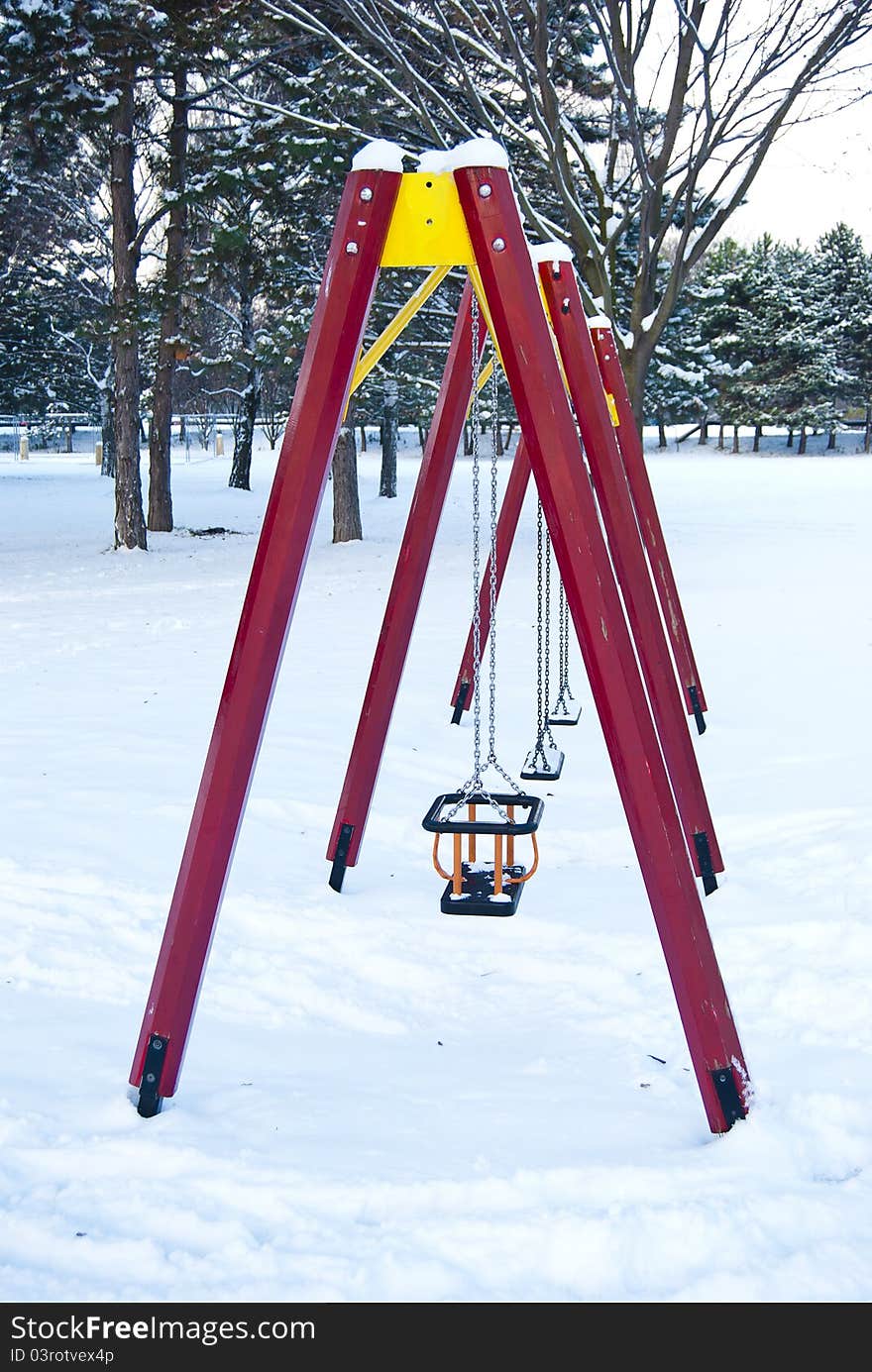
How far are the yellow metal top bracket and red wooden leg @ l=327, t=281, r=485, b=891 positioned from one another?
1.51 meters

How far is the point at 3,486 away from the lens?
2875 centimetres

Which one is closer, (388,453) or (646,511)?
(646,511)

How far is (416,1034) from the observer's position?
10.4 ft

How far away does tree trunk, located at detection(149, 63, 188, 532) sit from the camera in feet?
49.8

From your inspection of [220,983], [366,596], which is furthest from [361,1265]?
[366,596]

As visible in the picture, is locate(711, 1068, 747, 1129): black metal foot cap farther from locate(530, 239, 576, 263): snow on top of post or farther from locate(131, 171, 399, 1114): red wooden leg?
locate(530, 239, 576, 263): snow on top of post

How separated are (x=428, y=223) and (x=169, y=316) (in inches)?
564

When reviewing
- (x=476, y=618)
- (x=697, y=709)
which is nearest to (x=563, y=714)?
(x=697, y=709)

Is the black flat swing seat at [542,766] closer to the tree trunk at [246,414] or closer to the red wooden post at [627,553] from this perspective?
the red wooden post at [627,553]

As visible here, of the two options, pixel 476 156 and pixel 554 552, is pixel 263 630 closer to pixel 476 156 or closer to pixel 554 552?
pixel 554 552

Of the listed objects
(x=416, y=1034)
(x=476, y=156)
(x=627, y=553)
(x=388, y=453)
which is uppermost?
(x=476, y=156)

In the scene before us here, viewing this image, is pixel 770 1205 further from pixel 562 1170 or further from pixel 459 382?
pixel 459 382

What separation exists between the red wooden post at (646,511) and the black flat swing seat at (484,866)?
2365 millimetres
